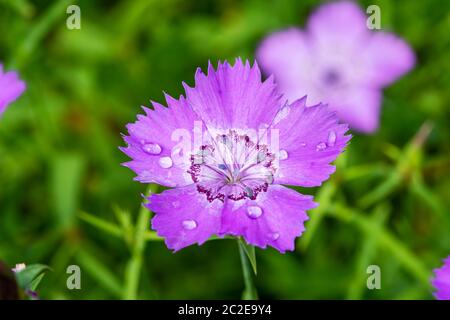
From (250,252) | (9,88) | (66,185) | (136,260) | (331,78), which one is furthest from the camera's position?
(331,78)

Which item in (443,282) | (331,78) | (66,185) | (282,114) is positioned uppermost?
(331,78)

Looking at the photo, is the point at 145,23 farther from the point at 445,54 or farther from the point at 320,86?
the point at 445,54

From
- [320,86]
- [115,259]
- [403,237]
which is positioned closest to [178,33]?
[320,86]

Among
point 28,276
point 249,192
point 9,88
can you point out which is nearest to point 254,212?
point 249,192

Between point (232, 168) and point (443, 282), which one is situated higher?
point (232, 168)

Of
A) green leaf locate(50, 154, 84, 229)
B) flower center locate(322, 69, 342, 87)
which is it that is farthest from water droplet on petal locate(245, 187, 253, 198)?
flower center locate(322, 69, 342, 87)

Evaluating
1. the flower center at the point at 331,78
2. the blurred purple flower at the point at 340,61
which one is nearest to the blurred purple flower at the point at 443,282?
the blurred purple flower at the point at 340,61

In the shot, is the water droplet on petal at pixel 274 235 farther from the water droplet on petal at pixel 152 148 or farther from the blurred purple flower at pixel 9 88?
the blurred purple flower at pixel 9 88

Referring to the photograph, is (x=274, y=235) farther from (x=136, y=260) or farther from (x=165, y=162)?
(x=136, y=260)
